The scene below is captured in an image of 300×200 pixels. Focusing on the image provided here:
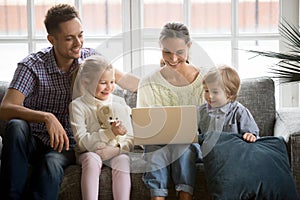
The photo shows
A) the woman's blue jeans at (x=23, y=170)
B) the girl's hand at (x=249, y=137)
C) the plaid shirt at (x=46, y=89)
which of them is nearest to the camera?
the woman's blue jeans at (x=23, y=170)

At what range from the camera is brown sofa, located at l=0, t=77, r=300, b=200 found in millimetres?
2914

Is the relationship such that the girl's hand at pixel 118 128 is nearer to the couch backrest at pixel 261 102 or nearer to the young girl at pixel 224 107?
the young girl at pixel 224 107

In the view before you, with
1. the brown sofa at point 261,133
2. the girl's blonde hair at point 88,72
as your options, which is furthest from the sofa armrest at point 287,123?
the girl's blonde hair at point 88,72

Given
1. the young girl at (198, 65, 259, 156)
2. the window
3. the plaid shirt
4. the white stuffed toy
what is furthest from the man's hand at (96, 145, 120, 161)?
the window

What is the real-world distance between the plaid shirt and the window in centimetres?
71

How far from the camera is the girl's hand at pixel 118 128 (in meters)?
3.00

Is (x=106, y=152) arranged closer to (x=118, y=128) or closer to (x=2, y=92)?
(x=118, y=128)

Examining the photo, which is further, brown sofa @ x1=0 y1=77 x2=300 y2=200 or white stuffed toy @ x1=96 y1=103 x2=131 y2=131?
white stuffed toy @ x1=96 y1=103 x2=131 y2=131

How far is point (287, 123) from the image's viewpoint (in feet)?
10.5

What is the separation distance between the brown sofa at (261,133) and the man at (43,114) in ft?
0.33

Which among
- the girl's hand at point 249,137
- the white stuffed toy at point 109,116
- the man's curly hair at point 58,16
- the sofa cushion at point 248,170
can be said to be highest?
the man's curly hair at point 58,16

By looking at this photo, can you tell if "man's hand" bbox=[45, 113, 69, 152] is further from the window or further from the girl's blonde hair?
the window

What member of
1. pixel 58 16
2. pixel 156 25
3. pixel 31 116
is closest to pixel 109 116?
pixel 31 116

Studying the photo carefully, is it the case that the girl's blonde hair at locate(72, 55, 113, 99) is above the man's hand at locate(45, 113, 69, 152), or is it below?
above
